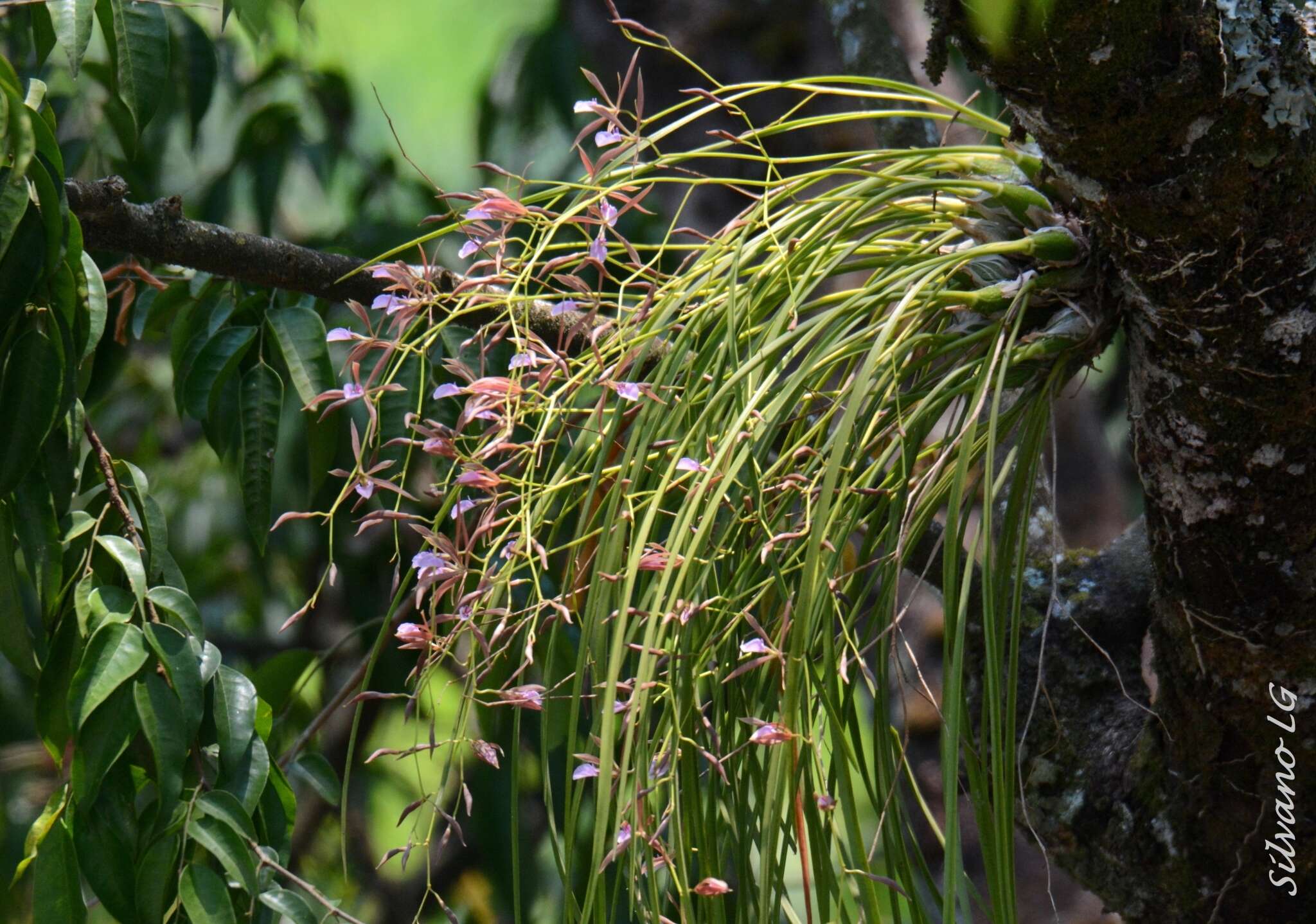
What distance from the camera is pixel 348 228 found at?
135 cm

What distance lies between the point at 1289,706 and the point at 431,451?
453 millimetres

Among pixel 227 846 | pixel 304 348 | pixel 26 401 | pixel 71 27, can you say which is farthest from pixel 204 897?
pixel 71 27

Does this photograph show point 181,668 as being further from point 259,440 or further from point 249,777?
point 259,440

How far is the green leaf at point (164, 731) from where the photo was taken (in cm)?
55

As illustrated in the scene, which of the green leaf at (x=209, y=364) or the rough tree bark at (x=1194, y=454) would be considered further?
the green leaf at (x=209, y=364)

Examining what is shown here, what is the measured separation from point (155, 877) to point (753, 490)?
0.33 meters

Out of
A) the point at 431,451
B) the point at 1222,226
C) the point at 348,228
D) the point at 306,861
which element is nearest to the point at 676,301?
the point at 431,451

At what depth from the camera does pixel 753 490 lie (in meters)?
0.51

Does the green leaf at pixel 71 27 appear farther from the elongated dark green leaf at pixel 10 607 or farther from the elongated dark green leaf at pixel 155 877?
the elongated dark green leaf at pixel 155 877

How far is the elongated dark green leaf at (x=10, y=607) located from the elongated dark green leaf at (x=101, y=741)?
8cm

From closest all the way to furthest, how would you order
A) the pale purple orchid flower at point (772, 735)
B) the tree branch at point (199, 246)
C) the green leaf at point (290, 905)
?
the pale purple orchid flower at point (772, 735) → the green leaf at point (290, 905) → the tree branch at point (199, 246)

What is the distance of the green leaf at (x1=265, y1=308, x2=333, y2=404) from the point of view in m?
0.76

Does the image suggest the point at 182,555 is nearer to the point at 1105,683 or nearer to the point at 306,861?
the point at 306,861

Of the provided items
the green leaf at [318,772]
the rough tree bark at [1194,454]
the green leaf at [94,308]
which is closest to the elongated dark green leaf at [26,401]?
the green leaf at [94,308]
